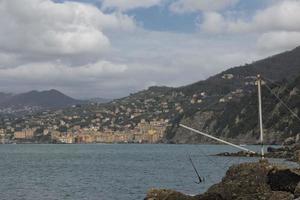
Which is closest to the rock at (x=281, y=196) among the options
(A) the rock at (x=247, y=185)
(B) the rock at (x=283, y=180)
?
(A) the rock at (x=247, y=185)

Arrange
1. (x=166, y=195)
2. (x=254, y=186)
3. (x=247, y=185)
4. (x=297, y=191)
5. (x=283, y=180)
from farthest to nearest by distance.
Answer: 1. (x=166, y=195)
2. (x=247, y=185)
3. (x=254, y=186)
4. (x=283, y=180)
5. (x=297, y=191)

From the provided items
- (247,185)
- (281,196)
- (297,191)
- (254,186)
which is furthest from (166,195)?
(297,191)

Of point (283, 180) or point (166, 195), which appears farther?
point (166, 195)

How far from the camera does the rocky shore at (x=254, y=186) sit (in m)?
38.1

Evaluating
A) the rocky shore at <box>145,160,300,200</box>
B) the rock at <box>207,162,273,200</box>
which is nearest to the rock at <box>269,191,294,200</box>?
the rocky shore at <box>145,160,300,200</box>

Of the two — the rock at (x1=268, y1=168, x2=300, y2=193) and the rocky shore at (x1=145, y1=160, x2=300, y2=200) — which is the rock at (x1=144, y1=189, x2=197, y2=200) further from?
the rock at (x1=268, y1=168, x2=300, y2=193)

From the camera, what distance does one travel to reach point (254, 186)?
129 ft

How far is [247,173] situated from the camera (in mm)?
41625

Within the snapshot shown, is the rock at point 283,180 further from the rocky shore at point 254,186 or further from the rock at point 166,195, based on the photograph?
the rock at point 166,195

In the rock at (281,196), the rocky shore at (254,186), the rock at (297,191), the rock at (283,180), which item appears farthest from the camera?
the rock at (283,180)

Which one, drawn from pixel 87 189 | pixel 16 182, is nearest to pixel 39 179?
pixel 16 182

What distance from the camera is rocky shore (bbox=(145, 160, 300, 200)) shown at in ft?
125

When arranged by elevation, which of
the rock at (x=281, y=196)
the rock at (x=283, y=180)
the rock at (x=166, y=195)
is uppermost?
the rock at (x=283, y=180)

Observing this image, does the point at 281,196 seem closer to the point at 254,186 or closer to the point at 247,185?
the point at 254,186
